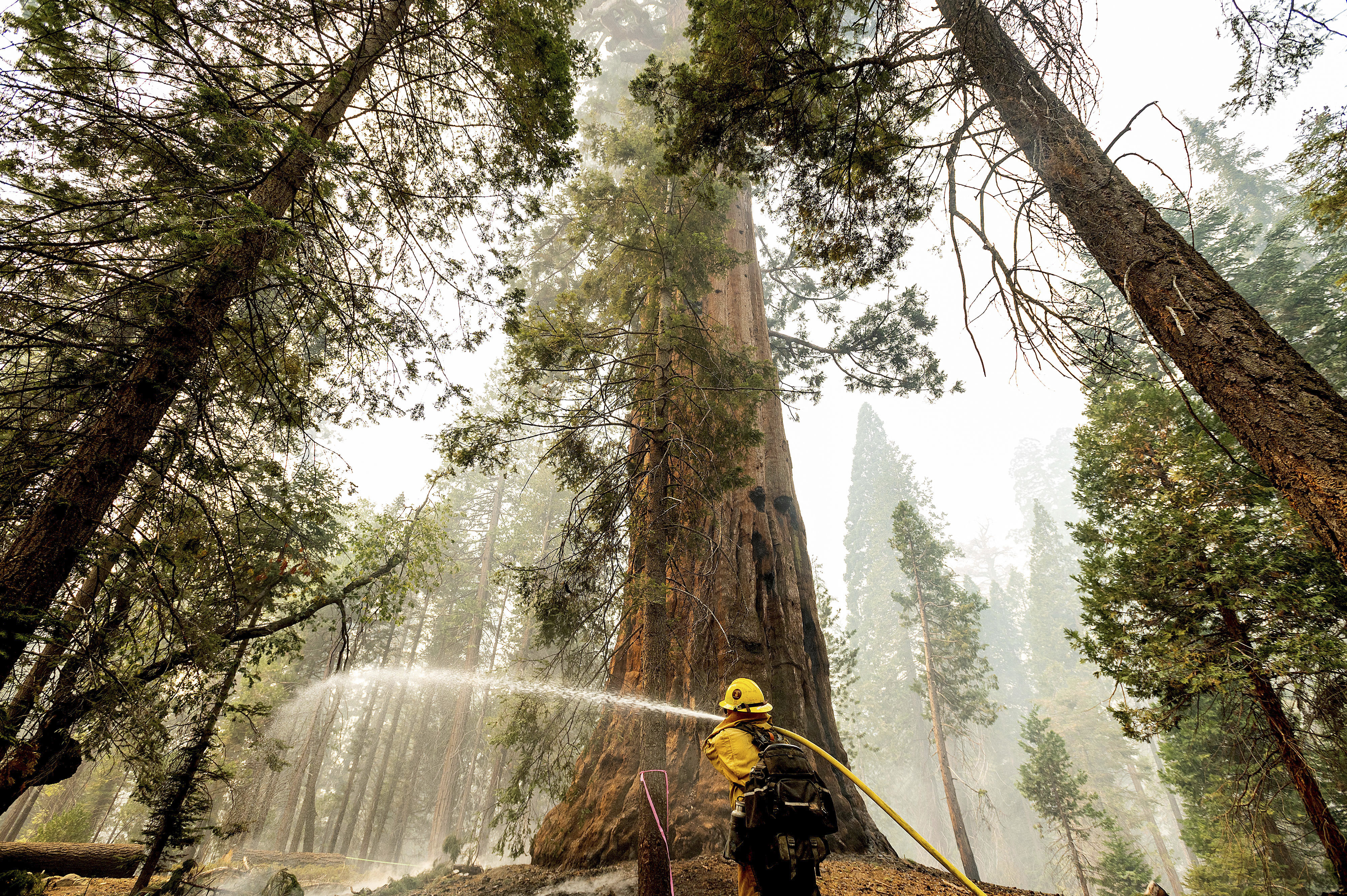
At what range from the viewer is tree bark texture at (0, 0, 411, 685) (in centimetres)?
270

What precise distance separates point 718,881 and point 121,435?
606 cm

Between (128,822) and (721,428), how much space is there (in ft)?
94.4

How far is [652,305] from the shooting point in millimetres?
6844

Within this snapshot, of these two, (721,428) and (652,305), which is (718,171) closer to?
(652,305)

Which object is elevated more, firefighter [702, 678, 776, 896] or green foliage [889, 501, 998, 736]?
green foliage [889, 501, 998, 736]

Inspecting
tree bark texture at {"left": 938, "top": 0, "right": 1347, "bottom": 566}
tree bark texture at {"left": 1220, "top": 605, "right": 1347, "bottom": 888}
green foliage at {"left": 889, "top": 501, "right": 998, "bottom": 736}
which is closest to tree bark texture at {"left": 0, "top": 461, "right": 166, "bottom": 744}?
tree bark texture at {"left": 938, "top": 0, "right": 1347, "bottom": 566}

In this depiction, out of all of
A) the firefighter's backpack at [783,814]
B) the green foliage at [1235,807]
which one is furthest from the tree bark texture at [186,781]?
the green foliage at [1235,807]

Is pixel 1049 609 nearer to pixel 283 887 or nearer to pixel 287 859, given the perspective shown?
pixel 283 887

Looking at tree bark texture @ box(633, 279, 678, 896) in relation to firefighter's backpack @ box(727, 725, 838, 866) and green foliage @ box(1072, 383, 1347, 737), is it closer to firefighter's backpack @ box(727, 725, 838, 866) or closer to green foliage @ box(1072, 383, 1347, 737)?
firefighter's backpack @ box(727, 725, 838, 866)

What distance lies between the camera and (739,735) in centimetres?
346

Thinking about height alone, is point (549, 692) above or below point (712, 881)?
above

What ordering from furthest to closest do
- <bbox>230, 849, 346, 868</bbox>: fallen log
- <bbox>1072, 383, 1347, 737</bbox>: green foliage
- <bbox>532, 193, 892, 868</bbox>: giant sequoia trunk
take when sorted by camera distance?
<bbox>230, 849, 346, 868</bbox>: fallen log < <bbox>1072, 383, 1347, 737</bbox>: green foliage < <bbox>532, 193, 892, 868</bbox>: giant sequoia trunk

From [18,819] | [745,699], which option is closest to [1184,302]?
[745,699]

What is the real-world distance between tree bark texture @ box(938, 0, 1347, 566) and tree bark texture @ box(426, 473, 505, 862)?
1585cm
